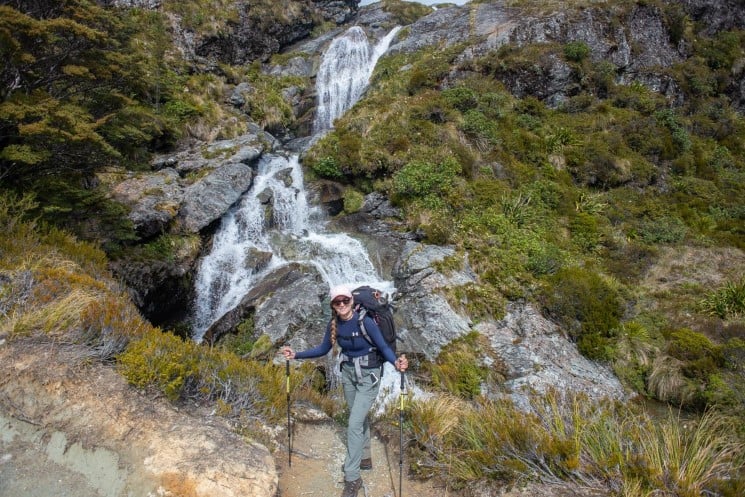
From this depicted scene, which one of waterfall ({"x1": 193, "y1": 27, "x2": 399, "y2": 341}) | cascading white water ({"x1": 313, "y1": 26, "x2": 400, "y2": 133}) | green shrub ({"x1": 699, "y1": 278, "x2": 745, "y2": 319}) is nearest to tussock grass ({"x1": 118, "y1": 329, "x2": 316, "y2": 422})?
waterfall ({"x1": 193, "y1": 27, "x2": 399, "y2": 341})

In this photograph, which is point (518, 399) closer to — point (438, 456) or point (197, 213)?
point (438, 456)

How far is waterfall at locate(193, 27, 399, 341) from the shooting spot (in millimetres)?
12062

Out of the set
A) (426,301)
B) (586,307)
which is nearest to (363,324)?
(426,301)

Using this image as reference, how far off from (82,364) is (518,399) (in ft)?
24.8

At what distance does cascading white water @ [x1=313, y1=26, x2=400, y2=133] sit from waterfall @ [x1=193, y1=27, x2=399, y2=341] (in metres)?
6.97

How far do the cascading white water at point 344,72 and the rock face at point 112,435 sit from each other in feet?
63.0

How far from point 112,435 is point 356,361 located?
100 inches

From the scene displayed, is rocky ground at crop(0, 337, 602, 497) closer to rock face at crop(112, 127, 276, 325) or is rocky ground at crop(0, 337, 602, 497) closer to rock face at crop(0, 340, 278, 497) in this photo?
rock face at crop(0, 340, 278, 497)

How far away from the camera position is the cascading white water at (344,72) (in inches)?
925

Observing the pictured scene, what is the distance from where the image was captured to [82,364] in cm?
462

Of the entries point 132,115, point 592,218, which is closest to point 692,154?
point 592,218

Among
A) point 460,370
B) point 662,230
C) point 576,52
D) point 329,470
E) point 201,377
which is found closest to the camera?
point 329,470

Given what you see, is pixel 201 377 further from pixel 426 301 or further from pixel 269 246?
pixel 269 246

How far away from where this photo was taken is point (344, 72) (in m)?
25.3
